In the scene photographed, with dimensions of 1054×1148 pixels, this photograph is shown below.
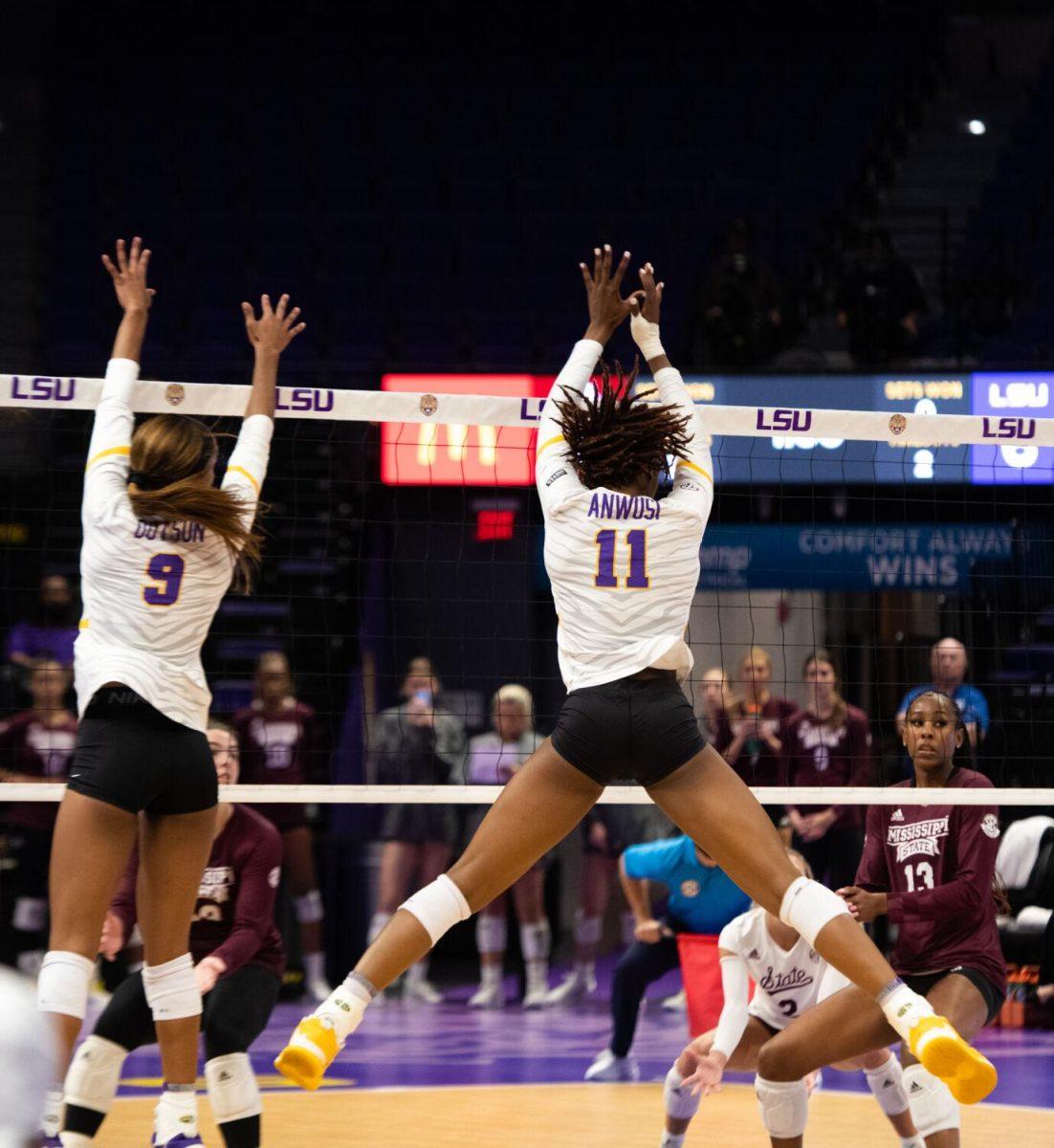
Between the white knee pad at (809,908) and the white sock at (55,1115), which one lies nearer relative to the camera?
the white knee pad at (809,908)

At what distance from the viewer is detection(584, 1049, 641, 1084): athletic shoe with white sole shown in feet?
25.9

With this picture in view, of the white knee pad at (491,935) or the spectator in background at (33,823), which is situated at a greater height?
the spectator in background at (33,823)

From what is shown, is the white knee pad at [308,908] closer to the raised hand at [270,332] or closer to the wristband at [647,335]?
the raised hand at [270,332]

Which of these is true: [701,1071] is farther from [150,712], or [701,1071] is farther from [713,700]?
[713,700]

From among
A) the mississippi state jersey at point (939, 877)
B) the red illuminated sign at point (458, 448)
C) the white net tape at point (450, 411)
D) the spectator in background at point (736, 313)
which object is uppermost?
the spectator in background at point (736, 313)

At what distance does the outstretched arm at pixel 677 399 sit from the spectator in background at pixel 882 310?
7982mm

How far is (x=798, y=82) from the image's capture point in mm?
15398

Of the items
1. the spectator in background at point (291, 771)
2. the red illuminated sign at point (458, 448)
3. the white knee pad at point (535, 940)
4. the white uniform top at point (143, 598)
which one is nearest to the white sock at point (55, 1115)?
the white uniform top at point (143, 598)

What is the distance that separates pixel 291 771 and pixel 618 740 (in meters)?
6.07

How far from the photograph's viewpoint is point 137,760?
4.42 metres

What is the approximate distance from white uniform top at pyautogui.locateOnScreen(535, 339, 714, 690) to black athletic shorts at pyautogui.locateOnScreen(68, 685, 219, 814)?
106 centimetres

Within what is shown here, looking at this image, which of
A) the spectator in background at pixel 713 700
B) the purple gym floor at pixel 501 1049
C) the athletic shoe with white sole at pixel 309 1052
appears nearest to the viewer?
the athletic shoe with white sole at pixel 309 1052

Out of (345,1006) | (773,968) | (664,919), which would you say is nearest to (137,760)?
(345,1006)

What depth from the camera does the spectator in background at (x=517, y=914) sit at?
10.5m
